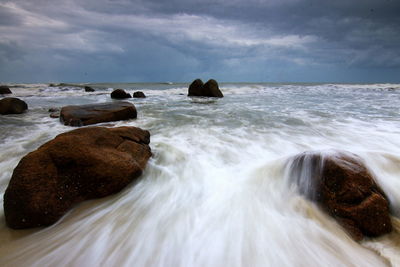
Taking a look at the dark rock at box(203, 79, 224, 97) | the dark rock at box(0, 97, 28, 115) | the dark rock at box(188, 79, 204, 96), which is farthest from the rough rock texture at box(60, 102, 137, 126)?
the dark rock at box(188, 79, 204, 96)

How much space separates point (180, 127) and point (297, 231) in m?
3.90

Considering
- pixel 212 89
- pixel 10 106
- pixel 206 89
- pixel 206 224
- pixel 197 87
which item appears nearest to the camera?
pixel 206 224

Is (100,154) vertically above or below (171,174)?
above

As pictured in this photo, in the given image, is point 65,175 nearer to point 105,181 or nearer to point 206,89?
point 105,181

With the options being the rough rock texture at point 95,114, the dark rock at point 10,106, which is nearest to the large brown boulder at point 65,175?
the rough rock texture at point 95,114

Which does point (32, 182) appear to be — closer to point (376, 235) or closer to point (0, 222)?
point (0, 222)

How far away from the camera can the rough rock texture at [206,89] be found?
50.3 ft

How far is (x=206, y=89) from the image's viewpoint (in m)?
15.5

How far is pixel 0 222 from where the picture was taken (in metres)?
1.84

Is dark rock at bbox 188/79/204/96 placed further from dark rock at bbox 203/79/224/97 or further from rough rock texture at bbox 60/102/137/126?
rough rock texture at bbox 60/102/137/126

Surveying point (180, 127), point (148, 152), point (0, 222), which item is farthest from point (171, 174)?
point (180, 127)

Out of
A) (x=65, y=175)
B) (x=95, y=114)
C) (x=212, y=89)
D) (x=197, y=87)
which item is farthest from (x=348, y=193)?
(x=197, y=87)

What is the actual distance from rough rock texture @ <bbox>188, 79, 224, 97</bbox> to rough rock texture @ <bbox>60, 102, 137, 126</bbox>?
31.2 feet

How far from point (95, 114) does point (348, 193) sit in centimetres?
574
